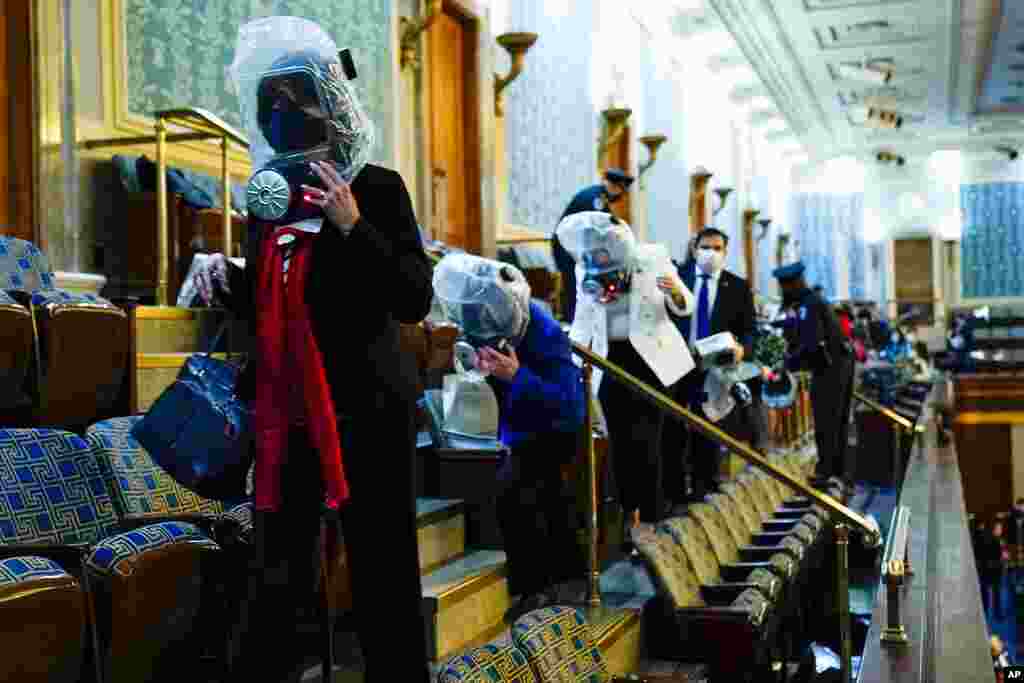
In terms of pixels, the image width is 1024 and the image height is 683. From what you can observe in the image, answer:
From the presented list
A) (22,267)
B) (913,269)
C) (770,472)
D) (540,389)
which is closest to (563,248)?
(540,389)

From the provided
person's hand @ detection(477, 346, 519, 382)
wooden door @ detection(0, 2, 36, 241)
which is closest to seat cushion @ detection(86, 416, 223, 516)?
person's hand @ detection(477, 346, 519, 382)

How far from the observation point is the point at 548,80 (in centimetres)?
1003

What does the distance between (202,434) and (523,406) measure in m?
1.51

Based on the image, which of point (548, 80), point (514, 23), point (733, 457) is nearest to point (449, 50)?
point (514, 23)

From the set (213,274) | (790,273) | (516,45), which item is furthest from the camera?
(516,45)

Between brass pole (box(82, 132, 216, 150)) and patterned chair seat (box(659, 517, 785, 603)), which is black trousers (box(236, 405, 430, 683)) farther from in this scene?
brass pole (box(82, 132, 216, 150))

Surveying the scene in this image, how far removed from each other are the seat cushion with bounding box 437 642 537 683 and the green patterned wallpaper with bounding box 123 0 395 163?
150 inches

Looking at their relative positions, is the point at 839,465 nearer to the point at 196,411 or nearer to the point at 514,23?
the point at 514,23

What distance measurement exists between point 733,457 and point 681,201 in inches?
329

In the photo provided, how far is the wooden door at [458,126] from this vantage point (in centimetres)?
837

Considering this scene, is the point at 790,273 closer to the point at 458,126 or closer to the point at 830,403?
the point at 830,403

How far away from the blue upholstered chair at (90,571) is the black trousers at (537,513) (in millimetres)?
1317

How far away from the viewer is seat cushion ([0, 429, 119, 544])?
250cm

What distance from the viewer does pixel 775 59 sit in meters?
16.4
